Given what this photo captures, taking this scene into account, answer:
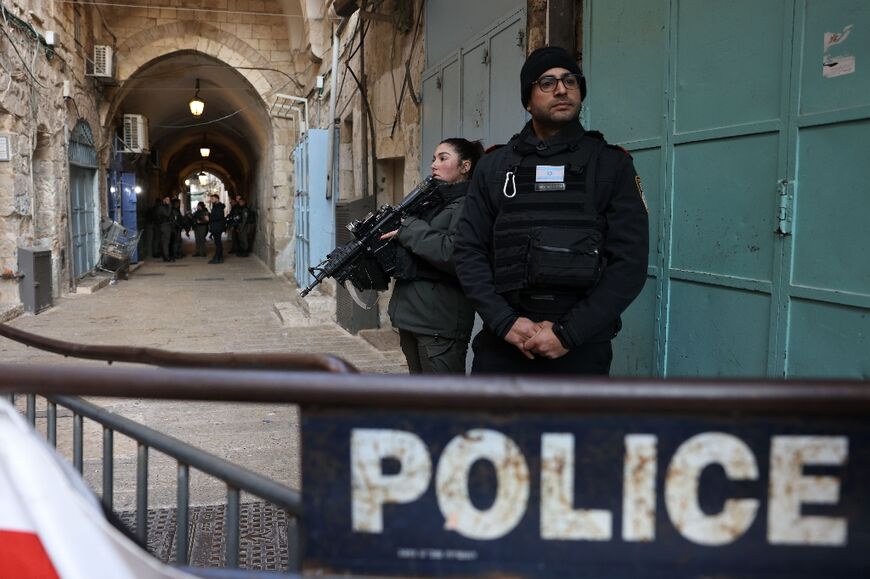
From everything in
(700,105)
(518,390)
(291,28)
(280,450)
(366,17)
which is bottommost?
(280,450)

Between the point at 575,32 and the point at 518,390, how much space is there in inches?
137

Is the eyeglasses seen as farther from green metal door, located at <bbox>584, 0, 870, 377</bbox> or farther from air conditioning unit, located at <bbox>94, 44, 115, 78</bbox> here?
air conditioning unit, located at <bbox>94, 44, 115, 78</bbox>

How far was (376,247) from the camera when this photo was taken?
3.57 m

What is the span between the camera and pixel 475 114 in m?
5.28

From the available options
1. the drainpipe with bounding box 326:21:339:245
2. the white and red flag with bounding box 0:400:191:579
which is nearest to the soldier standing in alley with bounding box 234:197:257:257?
the drainpipe with bounding box 326:21:339:245

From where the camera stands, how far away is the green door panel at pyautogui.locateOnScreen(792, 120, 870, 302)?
7.35 feet

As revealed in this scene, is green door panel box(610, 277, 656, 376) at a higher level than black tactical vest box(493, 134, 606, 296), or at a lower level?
lower

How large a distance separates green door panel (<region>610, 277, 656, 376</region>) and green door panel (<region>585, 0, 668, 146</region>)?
0.73 metres

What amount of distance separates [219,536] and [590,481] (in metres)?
2.33

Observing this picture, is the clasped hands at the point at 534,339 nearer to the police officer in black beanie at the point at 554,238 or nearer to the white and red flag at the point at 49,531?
the police officer in black beanie at the point at 554,238

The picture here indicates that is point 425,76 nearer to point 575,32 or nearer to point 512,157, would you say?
point 575,32

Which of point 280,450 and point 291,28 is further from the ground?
point 291,28

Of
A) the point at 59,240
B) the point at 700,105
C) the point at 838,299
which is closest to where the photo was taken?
the point at 838,299

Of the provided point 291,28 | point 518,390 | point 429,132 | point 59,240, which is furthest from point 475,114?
point 291,28
